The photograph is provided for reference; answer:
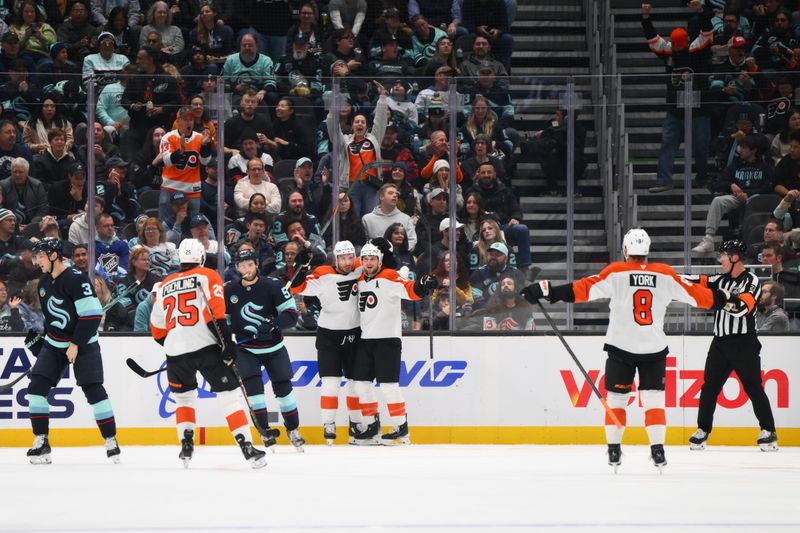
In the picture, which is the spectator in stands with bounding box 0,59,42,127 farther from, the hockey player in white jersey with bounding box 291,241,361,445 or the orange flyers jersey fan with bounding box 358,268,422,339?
the orange flyers jersey fan with bounding box 358,268,422,339

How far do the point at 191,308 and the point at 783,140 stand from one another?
5.05m

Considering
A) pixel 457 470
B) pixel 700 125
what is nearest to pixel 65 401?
pixel 457 470

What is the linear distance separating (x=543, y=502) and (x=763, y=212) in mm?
4523

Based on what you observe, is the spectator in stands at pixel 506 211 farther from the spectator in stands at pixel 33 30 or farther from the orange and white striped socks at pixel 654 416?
the spectator in stands at pixel 33 30

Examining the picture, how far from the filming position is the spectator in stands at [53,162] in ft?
32.1

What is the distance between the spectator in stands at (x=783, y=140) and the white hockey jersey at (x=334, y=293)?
3.54m

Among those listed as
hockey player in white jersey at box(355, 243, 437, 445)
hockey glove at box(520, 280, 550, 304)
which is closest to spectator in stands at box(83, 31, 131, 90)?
hockey player in white jersey at box(355, 243, 437, 445)

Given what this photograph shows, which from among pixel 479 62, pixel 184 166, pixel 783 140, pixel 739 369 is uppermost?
pixel 479 62

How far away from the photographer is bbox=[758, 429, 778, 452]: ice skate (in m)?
9.19

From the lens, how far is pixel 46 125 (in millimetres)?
9789

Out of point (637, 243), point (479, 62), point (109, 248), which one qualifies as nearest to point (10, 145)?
point (109, 248)

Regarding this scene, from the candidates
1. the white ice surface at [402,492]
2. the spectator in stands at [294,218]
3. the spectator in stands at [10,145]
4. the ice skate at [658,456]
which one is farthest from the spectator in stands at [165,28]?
the ice skate at [658,456]

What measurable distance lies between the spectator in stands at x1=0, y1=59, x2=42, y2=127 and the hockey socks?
5.15 meters

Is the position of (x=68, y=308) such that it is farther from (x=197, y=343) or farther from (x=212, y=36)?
(x=212, y=36)
